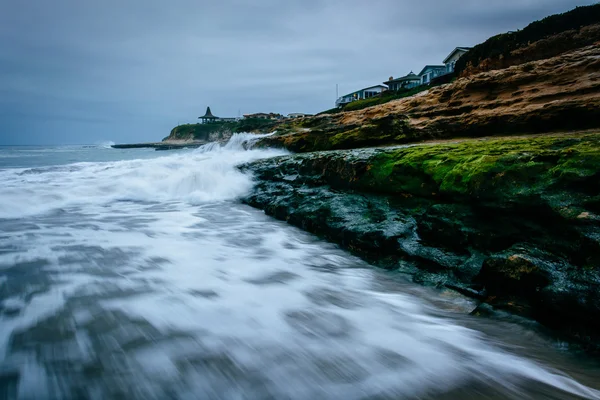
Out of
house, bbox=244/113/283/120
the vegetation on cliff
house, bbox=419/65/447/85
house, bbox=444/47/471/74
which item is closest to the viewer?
the vegetation on cliff

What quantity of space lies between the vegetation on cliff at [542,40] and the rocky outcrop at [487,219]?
14.4 m

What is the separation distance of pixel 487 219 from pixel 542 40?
16729 millimetres

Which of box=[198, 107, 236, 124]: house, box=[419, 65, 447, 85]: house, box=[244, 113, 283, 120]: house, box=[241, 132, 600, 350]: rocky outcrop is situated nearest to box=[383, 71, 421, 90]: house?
box=[419, 65, 447, 85]: house

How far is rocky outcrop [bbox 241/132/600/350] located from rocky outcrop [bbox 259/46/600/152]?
2.22 meters

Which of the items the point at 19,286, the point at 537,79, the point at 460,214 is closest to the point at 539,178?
the point at 460,214

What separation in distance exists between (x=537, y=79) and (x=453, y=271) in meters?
6.67

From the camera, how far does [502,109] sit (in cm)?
690

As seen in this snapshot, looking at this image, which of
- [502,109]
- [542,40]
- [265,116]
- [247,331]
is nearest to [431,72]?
[542,40]

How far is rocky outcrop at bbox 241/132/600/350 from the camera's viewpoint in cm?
234

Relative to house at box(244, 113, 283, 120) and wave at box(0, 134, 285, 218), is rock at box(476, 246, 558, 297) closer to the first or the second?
wave at box(0, 134, 285, 218)

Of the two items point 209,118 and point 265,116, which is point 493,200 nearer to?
point 265,116

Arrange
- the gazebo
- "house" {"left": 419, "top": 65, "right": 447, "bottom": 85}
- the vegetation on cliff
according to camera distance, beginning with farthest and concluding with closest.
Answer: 1. the gazebo
2. "house" {"left": 419, "top": 65, "right": 447, "bottom": 85}
3. the vegetation on cliff

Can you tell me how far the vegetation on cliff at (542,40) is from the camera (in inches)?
553

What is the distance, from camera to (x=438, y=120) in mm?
7891
